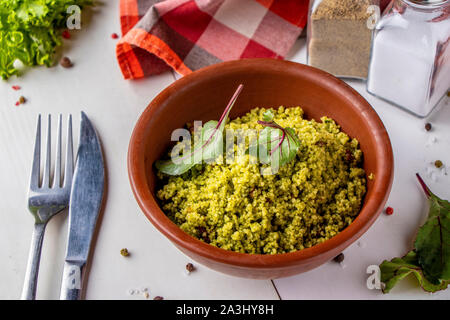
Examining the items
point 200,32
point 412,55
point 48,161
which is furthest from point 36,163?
point 412,55

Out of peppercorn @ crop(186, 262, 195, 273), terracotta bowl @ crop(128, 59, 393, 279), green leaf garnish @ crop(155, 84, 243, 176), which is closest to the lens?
terracotta bowl @ crop(128, 59, 393, 279)

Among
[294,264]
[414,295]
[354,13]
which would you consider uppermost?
[354,13]

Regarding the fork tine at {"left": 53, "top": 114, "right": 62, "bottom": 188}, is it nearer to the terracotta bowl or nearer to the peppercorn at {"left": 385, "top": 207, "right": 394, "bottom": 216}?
the terracotta bowl

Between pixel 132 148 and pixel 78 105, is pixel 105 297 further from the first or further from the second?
pixel 78 105

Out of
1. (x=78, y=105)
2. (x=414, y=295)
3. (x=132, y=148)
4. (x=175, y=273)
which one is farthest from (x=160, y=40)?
(x=414, y=295)

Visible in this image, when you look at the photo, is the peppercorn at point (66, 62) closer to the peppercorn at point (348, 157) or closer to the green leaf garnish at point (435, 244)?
the peppercorn at point (348, 157)

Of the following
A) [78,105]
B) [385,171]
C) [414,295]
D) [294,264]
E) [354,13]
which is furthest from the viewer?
[78,105]

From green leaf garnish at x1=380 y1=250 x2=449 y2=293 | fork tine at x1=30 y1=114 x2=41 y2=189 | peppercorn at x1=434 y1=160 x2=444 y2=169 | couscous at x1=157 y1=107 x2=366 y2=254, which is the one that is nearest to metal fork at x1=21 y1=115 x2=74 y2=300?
fork tine at x1=30 y1=114 x2=41 y2=189
